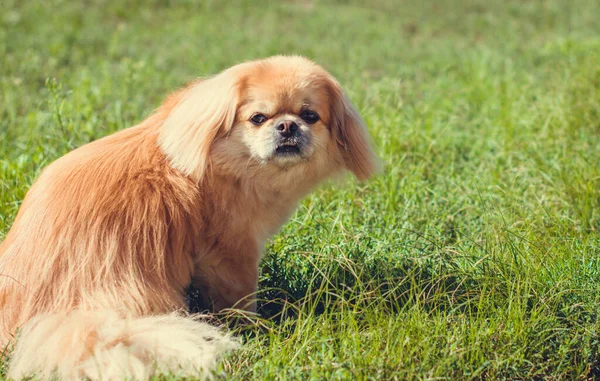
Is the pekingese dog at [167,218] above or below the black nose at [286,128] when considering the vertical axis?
below

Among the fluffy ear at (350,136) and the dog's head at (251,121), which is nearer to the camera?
the dog's head at (251,121)

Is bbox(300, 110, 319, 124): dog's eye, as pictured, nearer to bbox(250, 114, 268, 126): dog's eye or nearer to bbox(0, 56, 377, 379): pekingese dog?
bbox(0, 56, 377, 379): pekingese dog

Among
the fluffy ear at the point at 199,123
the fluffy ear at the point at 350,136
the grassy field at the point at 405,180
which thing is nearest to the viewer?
the grassy field at the point at 405,180

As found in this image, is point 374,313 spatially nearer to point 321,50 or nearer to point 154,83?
point 154,83

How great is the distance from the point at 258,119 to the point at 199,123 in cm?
25

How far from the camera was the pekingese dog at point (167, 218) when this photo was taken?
8.01 feet

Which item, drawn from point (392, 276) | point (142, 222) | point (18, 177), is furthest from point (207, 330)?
point (18, 177)

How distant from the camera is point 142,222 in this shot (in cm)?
269

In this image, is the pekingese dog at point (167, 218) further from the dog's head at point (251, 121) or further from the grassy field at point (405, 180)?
the grassy field at point (405, 180)

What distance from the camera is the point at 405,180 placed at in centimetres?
415

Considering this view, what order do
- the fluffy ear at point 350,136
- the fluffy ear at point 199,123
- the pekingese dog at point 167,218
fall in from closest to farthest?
the pekingese dog at point 167,218 → the fluffy ear at point 199,123 → the fluffy ear at point 350,136

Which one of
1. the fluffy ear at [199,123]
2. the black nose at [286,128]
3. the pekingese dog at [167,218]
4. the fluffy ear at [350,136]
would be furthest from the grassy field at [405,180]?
the fluffy ear at [199,123]

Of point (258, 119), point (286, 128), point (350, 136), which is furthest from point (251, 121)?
point (350, 136)

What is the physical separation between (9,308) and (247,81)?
1261 mm
